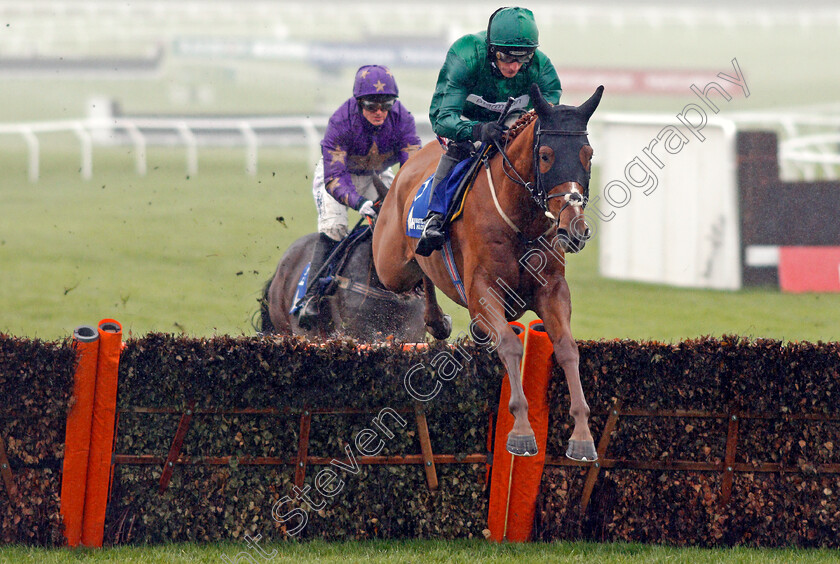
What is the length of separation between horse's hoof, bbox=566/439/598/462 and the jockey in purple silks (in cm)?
272

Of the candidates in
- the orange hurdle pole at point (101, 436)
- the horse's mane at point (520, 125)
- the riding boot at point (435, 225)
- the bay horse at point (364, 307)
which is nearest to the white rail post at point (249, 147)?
the bay horse at point (364, 307)

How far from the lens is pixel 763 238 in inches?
437

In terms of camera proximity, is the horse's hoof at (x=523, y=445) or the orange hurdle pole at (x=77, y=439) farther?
the orange hurdle pole at (x=77, y=439)

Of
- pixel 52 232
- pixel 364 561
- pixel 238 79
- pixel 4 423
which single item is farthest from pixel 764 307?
pixel 238 79

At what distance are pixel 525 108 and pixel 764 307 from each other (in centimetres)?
605

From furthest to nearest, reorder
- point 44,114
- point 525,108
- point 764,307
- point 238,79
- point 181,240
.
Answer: point 238,79 → point 44,114 → point 181,240 → point 764,307 → point 525,108

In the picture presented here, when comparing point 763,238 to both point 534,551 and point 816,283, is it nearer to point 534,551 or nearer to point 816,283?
point 816,283

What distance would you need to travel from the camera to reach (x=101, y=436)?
4836mm

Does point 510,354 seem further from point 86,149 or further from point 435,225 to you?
point 86,149

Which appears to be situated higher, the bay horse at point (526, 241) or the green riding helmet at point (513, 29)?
the green riding helmet at point (513, 29)

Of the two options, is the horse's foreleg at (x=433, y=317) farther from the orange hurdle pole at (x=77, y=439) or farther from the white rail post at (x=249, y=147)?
the white rail post at (x=249, y=147)

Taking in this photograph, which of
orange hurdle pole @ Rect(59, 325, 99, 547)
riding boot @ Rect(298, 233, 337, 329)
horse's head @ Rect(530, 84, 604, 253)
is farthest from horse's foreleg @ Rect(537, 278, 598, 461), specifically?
riding boot @ Rect(298, 233, 337, 329)

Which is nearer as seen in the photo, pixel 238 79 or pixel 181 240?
pixel 181 240

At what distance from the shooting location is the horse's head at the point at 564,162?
4512 millimetres
